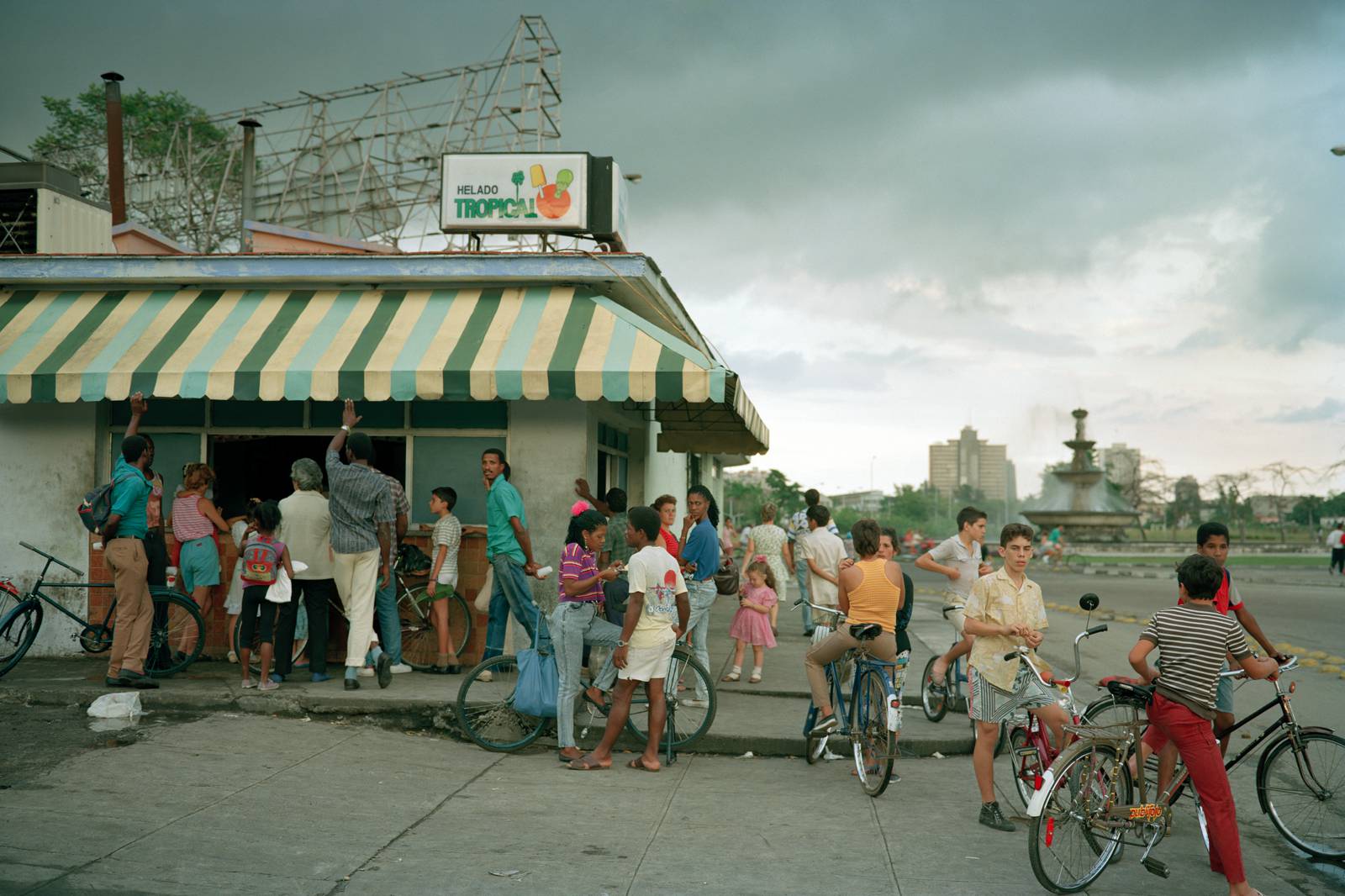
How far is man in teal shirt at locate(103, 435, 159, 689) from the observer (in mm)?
8586

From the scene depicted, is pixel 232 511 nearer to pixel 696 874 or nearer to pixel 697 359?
pixel 697 359

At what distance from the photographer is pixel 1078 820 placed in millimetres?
5066

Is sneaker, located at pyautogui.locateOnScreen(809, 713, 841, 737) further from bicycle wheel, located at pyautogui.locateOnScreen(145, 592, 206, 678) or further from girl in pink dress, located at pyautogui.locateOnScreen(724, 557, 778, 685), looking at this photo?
bicycle wheel, located at pyautogui.locateOnScreen(145, 592, 206, 678)

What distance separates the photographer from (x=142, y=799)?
6.05 meters

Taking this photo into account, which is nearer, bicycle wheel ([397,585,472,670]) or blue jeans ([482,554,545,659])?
blue jeans ([482,554,545,659])

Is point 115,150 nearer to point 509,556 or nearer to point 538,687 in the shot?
point 509,556

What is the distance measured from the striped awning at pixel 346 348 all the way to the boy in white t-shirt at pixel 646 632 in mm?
2465

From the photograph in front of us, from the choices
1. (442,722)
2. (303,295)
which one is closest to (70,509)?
(303,295)

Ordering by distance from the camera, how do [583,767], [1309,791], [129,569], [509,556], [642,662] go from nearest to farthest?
[1309,791] → [642,662] → [583,767] → [129,569] → [509,556]

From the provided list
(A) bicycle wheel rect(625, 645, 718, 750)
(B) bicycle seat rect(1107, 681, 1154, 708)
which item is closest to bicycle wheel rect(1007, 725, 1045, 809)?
(B) bicycle seat rect(1107, 681, 1154, 708)

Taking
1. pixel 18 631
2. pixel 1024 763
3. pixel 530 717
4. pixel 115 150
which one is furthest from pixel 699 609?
pixel 115 150

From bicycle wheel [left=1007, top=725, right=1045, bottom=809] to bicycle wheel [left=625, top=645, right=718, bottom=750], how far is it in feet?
7.33

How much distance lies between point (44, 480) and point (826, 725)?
27.6 feet

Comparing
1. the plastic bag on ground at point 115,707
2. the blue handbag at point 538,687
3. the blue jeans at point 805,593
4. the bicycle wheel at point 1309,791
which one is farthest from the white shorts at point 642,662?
the blue jeans at point 805,593
